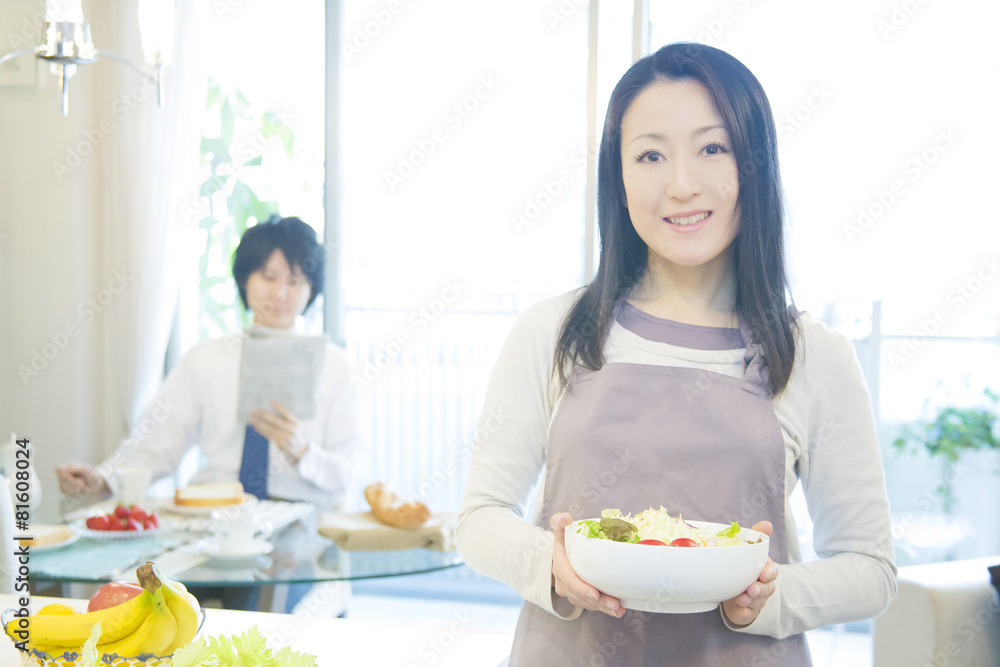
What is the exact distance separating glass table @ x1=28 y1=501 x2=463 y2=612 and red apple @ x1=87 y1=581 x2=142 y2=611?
2.93ft

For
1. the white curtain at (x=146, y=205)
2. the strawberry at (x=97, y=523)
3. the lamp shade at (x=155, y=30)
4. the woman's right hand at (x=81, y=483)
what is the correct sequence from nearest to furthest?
the strawberry at (x=97, y=523) → the lamp shade at (x=155, y=30) → the woman's right hand at (x=81, y=483) → the white curtain at (x=146, y=205)

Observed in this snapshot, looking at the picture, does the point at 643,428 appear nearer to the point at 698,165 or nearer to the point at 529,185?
the point at 698,165

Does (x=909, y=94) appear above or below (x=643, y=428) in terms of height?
above

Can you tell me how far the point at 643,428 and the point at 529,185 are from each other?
94.7 inches

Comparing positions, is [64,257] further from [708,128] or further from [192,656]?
[192,656]

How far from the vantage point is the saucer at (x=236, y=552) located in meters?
1.75

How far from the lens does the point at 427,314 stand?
135 inches

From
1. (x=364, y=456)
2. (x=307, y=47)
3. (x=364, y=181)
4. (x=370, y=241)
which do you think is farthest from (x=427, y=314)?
(x=307, y=47)

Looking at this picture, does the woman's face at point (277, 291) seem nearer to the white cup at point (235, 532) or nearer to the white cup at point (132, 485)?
the white cup at point (132, 485)

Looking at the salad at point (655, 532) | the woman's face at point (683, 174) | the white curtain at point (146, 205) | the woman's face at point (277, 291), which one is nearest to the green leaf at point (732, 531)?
the salad at point (655, 532)

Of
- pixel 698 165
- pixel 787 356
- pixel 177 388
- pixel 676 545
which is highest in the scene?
pixel 698 165

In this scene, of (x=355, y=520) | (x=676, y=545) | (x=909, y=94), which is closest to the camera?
(x=676, y=545)

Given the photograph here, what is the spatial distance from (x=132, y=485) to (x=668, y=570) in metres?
→ 1.65

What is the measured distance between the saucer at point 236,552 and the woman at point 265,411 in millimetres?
748
